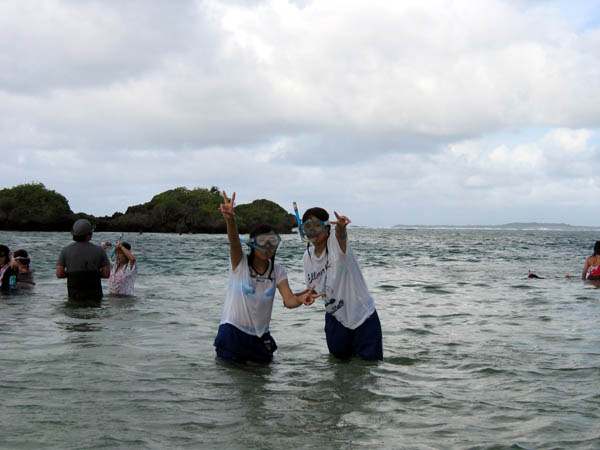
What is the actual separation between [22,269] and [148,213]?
9821 cm

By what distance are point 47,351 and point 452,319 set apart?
727cm

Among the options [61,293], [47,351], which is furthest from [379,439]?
[61,293]

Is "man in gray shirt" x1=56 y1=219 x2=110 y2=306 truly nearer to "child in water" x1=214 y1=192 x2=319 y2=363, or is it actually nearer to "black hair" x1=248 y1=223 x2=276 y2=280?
"child in water" x1=214 y1=192 x2=319 y2=363

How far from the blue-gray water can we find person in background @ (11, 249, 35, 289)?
5.83 ft

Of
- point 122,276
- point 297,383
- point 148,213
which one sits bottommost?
point 297,383

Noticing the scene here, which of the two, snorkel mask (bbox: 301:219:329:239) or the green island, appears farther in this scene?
the green island

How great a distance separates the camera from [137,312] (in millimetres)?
11438

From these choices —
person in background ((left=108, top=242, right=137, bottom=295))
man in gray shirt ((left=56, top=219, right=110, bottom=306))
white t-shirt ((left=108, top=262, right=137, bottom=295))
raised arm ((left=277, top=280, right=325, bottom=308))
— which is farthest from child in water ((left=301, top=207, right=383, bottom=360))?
white t-shirt ((left=108, top=262, right=137, bottom=295))

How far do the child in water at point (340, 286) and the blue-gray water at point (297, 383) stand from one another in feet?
1.35

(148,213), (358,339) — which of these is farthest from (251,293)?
(148,213)

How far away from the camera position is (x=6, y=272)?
1306 cm

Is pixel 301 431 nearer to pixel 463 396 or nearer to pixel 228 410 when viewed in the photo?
pixel 228 410

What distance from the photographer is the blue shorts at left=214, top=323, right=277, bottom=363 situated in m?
6.37

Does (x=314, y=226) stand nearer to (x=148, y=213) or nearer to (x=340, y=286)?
(x=340, y=286)
